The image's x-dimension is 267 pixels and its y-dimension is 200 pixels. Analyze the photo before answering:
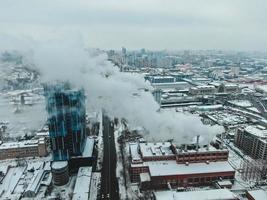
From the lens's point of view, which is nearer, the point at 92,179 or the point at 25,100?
the point at 92,179

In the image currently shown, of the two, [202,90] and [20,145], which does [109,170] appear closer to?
[20,145]

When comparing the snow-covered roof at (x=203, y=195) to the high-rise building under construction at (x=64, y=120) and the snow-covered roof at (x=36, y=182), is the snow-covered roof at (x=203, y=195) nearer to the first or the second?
the high-rise building under construction at (x=64, y=120)

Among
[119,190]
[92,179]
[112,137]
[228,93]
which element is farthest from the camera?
[228,93]

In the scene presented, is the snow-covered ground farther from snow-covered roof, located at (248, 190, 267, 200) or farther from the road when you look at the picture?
snow-covered roof, located at (248, 190, 267, 200)

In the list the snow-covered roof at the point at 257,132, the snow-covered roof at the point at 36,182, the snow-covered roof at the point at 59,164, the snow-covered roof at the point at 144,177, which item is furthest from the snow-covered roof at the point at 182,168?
the snow-covered roof at the point at 36,182

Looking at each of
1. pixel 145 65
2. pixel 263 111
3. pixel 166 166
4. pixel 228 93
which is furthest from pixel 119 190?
pixel 145 65

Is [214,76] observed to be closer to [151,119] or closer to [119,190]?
[151,119]
